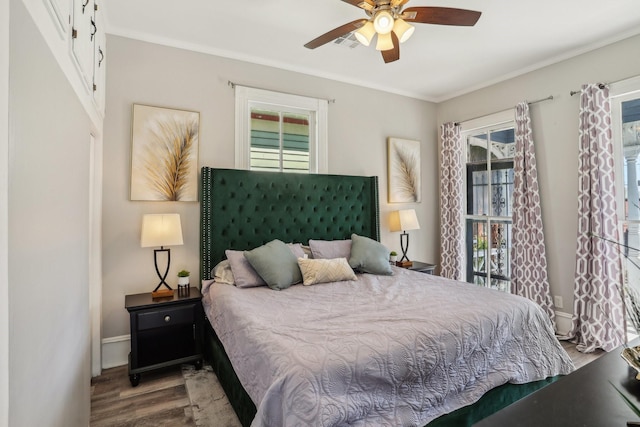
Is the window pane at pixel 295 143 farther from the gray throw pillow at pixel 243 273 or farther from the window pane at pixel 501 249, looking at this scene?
the window pane at pixel 501 249

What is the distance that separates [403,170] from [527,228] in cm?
161

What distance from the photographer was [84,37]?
1765mm

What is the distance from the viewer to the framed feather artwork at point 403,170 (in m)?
4.37

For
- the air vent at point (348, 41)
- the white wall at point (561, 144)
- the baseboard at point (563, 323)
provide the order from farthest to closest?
the baseboard at point (563, 323), the white wall at point (561, 144), the air vent at point (348, 41)

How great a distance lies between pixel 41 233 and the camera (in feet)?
3.48

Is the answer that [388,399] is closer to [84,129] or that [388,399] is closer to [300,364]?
[300,364]

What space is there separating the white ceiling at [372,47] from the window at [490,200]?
0.72m

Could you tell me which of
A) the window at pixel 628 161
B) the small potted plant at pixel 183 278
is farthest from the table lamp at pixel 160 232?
the window at pixel 628 161

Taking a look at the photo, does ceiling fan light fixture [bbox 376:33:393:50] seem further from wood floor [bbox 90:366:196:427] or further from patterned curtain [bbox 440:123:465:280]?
wood floor [bbox 90:366:196:427]

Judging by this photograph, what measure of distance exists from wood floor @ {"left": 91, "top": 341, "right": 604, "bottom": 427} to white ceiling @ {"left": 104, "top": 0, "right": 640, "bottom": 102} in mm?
2923

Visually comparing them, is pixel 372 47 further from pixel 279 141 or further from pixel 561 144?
pixel 561 144

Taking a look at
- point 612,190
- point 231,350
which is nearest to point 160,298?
point 231,350

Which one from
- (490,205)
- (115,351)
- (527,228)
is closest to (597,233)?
(527,228)

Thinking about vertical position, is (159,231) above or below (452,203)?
below
